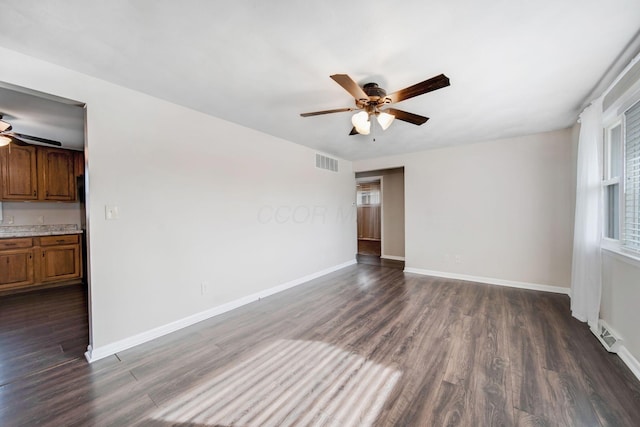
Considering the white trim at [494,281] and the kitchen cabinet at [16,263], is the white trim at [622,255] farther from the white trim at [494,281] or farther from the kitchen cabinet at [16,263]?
the kitchen cabinet at [16,263]

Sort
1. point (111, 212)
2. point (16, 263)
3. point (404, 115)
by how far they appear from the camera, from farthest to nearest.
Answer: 1. point (16, 263)
2. point (404, 115)
3. point (111, 212)

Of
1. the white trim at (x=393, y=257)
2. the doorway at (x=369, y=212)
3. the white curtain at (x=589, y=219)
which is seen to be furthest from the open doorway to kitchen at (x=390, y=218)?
the white curtain at (x=589, y=219)

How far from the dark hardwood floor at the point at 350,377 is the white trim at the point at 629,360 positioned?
0.17 feet

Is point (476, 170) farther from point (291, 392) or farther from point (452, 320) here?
point (291, 392)

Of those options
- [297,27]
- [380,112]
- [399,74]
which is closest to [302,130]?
[380,112]

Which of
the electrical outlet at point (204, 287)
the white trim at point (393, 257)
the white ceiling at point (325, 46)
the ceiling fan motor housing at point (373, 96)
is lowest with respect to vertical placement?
the white trim at point (393, 257)

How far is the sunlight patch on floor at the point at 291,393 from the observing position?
1507 mm

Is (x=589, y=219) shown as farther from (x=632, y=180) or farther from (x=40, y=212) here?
(x=40, y=212)

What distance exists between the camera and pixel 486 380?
1.82 metres

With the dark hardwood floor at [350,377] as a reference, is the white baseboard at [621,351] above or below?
above

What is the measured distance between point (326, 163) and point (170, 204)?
2.99 m

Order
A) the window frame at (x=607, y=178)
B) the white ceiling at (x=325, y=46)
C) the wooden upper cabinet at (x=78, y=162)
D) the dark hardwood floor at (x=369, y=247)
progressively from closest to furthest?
the white ceiling at (x=325, y=46), the window frame at (x=607, y=178), the wooden upper cabinet at (x=78, y=162), the dark hardwood floor at (x=369, y=247)

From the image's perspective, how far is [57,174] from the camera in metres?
4.24

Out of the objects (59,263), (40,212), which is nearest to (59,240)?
(59,263)
